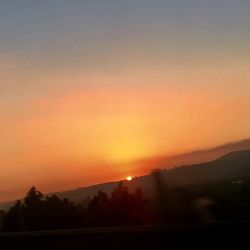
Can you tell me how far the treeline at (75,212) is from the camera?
15.5 metres

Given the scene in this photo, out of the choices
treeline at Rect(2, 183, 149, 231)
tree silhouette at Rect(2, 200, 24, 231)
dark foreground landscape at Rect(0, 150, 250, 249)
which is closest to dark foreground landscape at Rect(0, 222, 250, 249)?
dark foreground landscape at Rect(0, 150, 250, 249)

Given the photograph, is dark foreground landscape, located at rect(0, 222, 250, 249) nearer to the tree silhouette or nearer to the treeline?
the treeline

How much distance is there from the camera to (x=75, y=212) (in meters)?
17.3

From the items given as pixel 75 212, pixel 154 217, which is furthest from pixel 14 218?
pixel 154 217

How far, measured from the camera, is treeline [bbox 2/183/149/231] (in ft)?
50.8

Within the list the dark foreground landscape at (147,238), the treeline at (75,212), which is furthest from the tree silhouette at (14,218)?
the dark foreground landscape at (147,238)

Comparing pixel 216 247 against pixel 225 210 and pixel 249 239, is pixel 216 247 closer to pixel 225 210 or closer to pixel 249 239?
pixel 249 239

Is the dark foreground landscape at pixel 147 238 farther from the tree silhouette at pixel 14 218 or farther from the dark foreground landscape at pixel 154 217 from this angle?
the tree silhouette at pixel 14 218

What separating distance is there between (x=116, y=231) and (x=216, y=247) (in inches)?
75.1

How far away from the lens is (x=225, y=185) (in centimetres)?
1438

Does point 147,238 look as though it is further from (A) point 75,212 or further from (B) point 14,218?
(B) point 14,218

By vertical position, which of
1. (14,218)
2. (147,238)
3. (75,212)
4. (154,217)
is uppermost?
(14,218)

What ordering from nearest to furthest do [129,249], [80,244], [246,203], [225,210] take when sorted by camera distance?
[129,249] → [80,244] → [225,210] → [246,203]

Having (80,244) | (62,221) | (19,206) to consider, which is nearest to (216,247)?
(80,244)
